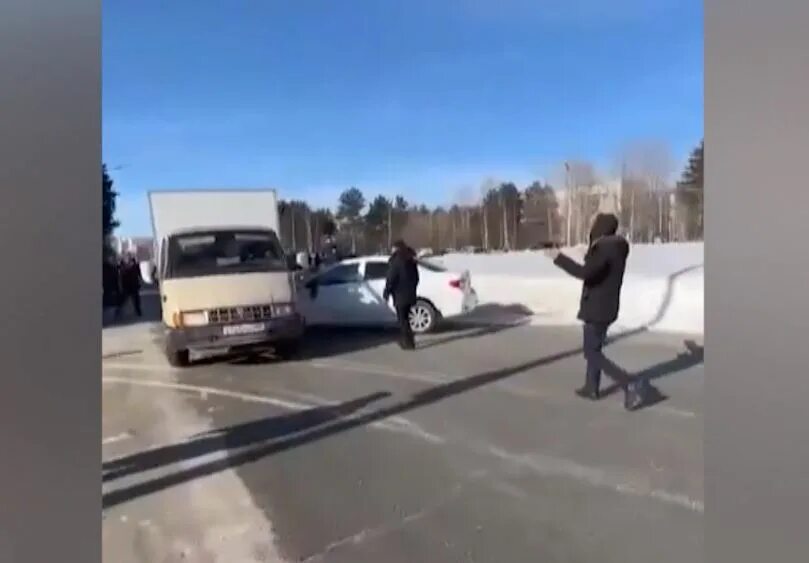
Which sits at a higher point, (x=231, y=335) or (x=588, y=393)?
(x=231, y=335)

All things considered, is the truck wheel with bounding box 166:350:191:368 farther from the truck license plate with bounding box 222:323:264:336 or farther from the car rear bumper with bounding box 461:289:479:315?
the car rear bumper with bounding box 461:289:479:315

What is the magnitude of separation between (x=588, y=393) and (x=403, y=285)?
1.41ft

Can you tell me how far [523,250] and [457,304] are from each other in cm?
18

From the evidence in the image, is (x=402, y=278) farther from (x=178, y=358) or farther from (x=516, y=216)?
(x=178, y=358)

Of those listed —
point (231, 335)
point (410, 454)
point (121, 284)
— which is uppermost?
point (121, 284)

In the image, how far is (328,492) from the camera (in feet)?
4.91

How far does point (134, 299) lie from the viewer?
147cm

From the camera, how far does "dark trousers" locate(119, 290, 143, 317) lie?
A: 147cm

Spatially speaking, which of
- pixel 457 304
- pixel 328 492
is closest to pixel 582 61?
pixel 457 304
